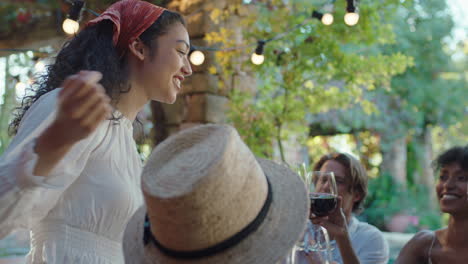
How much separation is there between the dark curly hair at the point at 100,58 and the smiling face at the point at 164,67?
20mm

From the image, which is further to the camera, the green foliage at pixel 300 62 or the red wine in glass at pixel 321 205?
the green foliage at pixel 300 62

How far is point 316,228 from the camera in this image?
1235 mm

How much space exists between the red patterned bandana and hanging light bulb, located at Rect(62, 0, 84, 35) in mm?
1781

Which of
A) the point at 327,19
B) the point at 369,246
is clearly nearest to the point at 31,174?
the point at 369,246

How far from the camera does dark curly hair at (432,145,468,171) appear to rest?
231 centimetres

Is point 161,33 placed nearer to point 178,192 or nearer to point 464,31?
point 178,192

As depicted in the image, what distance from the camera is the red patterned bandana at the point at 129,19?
64.8 inches

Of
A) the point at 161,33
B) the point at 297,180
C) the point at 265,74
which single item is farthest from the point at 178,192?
the point at 265,74

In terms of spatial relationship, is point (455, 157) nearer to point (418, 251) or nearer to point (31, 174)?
point (418, 251)

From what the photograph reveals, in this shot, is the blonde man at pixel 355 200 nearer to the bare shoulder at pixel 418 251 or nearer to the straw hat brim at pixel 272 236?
the bare shoulder at pixel 418 251

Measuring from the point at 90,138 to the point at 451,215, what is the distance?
179 cm

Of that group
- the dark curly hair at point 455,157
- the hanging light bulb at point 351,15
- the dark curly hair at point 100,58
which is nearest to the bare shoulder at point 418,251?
the dark curly hair at point 455,157

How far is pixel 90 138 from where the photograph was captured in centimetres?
137

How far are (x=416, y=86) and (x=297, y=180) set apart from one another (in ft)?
25.2
